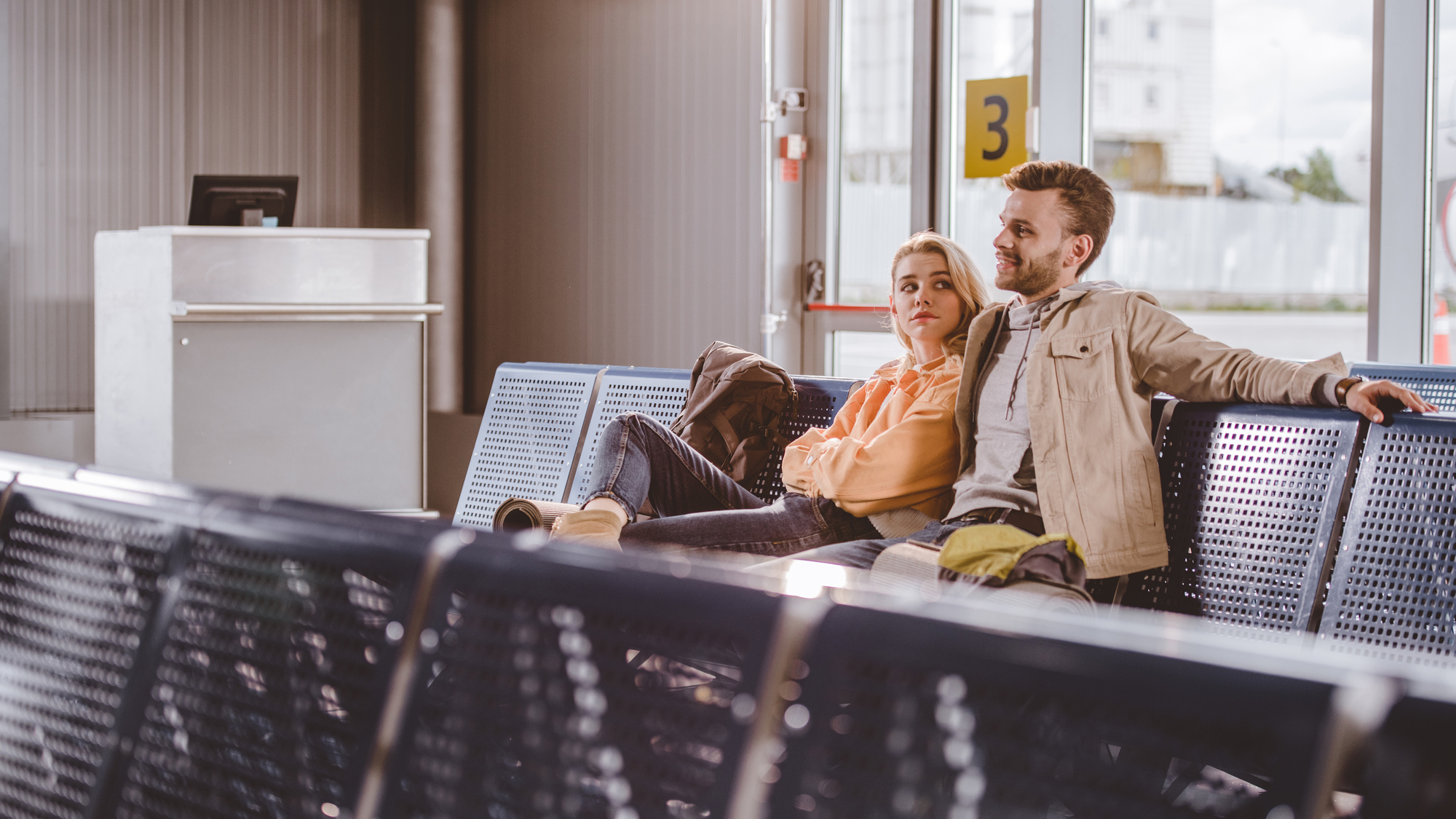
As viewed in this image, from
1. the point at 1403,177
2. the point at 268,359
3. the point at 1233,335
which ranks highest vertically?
the point at 1403,177

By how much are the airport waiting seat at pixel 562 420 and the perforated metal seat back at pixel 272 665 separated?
2382 mm

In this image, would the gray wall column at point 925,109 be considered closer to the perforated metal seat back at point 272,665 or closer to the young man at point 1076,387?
the young man at point 1076,387

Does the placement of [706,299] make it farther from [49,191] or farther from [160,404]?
[49,191]

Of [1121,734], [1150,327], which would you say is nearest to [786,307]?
[1150,327]

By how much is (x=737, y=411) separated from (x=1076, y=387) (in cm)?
115

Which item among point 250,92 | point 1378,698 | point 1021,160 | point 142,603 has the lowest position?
point 142,603

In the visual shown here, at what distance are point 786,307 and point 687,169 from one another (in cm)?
101

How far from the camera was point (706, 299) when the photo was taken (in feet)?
22.3

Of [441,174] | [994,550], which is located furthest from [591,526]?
[441,174]

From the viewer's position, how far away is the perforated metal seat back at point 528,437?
415cm

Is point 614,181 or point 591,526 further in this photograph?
point 614,181

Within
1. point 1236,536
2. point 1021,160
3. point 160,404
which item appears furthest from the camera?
point 160,404

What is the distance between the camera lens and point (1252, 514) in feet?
8.23

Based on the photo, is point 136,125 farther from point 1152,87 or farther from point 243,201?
point 1152,87
